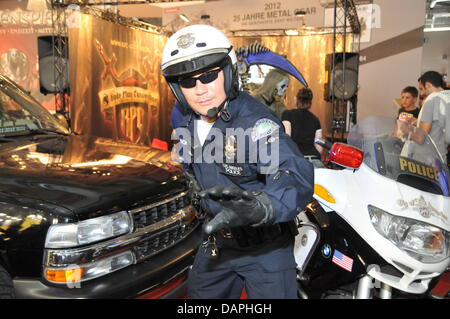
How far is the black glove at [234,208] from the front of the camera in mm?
1070

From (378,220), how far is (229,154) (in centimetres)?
71

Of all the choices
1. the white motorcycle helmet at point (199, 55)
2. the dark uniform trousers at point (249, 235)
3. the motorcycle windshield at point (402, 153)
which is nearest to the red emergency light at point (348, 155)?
the motorcycle windshield at point (402, 153)

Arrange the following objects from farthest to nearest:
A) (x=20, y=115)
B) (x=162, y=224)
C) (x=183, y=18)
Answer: (x=183, y=18), (x=20, y=115), (x=162, y=224)

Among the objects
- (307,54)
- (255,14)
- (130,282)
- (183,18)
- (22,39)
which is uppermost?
(255,14)

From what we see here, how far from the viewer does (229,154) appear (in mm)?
1493

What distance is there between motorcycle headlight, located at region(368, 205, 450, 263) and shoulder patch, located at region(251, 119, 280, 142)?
0.65m

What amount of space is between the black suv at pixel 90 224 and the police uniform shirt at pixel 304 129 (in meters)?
2.43

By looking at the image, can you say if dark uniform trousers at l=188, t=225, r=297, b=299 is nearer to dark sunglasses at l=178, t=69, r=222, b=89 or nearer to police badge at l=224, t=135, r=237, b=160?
police badge at l=224, t=135, r=237, b=160

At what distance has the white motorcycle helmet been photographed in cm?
153

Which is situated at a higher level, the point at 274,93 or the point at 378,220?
the point at 274,93

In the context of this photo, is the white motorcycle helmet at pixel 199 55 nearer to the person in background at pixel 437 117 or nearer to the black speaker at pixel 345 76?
the person in background at pixel 437 117

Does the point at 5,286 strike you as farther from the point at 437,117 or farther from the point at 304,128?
the point at 437,117

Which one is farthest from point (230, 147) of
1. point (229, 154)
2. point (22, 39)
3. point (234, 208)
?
point (22, 39)

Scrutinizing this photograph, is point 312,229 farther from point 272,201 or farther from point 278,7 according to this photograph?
point 278,7
